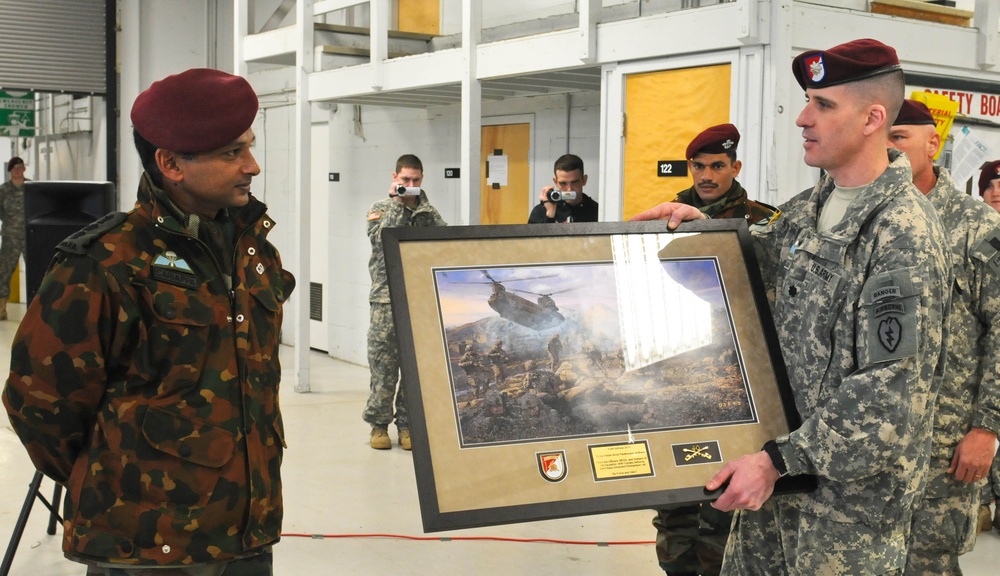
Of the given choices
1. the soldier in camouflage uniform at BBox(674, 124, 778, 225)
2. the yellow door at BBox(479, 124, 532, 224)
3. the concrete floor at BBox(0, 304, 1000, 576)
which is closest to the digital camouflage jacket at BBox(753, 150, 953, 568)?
the soldier in camouflage uniform at BBox(674, 124, 778, 225)

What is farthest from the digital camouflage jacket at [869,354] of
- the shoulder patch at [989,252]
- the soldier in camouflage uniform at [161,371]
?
the soldier in camouflage uniform at [161,371]

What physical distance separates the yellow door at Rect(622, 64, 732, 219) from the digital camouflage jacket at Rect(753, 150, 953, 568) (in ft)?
8.64

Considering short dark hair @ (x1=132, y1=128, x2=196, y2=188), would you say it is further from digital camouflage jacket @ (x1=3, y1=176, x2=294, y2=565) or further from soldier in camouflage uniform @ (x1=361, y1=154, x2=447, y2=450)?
soldier in camouflage uniform @ (x1=361, y1=154, x2=447, y2=450)

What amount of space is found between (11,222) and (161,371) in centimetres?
1099

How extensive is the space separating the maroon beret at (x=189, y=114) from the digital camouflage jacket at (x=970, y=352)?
1.94 metres

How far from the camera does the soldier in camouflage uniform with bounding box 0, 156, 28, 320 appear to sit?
11391 millimetres

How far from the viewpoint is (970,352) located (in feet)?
8.69

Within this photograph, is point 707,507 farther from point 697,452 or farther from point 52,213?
point 52,213

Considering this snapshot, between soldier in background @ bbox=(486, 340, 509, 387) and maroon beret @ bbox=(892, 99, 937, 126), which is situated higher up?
maroon beret @ bbox=(892, 99, 937, 126)

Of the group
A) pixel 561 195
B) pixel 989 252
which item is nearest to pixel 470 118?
pixel 561 195

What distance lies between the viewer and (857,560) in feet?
6.11

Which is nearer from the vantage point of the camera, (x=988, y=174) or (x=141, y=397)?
(x=141, y=397)

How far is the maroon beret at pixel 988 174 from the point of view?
4488mm

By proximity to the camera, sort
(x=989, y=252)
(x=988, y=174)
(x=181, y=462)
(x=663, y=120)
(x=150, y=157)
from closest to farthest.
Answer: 1. (x=181, y=462)
2. (x=150, y=157)
3. (x=989, y=252)
4. (x=988, y=174)
5. (x=663, y=120)
